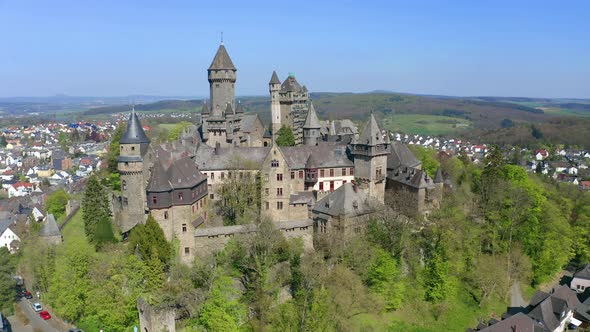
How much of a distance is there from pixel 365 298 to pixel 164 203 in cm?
1937

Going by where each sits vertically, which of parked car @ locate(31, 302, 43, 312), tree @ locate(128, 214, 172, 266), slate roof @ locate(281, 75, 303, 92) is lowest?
parked car @ locate(31, 302, 43, 312)

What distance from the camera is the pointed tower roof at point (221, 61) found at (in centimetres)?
6488

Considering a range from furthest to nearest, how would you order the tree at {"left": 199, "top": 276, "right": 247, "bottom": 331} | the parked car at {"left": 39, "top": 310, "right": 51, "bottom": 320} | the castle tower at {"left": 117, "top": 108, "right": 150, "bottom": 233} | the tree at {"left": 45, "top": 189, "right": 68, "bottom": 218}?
the tree at {"left": 45, "top": 189, "right": 68, "bottom": 218}, the parked car at {"left": 39, "top": 310, "right": 51, "bottom": 320}, the castle tower at {"left": 117, "top": 108, "right": 150, "bottom": 233}, the tree at {"left": 199, "top": 276, "right": 247, "bottom": 331}

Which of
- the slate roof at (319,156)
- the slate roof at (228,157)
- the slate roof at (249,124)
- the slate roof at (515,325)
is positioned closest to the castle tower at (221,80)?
the slate roof at (249,124)

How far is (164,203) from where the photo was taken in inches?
1594

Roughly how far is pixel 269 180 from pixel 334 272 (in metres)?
13.3

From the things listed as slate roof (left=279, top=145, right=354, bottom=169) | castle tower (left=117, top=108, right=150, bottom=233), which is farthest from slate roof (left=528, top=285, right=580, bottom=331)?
castle tower (left=117, top=108, right=150, bottom=233)

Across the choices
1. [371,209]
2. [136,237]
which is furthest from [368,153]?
[136,237]

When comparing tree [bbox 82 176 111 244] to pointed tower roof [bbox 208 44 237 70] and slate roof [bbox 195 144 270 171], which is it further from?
pointed tower roof [bbox 208 44 237 70]

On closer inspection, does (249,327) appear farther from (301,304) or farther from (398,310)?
(398,310)

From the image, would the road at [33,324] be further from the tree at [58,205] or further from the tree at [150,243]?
the tree at [58,205]

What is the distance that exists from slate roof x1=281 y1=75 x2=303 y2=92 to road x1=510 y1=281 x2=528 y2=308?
1624 inches

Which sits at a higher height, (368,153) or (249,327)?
(368,153)

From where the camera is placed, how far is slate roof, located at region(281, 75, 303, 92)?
72250mm
